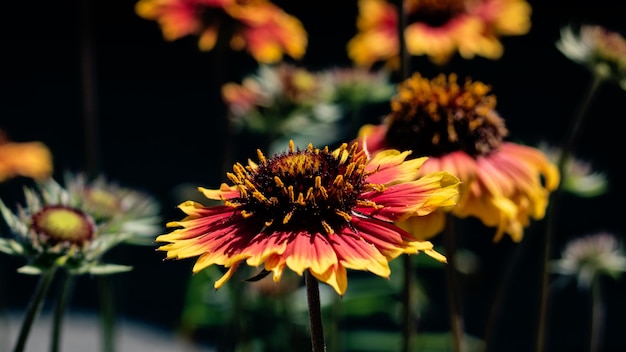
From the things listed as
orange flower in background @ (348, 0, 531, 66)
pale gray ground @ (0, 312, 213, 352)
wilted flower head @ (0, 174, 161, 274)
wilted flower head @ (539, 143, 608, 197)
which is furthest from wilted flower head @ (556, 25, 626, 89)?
pale gray ground @ (0, 312, 213, 352)

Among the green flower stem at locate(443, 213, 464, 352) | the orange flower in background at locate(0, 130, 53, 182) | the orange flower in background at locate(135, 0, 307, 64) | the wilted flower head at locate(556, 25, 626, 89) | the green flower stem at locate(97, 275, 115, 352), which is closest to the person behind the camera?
the green flower stem at locate(443, 213, 464, 352)

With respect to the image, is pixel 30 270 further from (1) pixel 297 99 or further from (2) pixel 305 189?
(1) pixel 297 99

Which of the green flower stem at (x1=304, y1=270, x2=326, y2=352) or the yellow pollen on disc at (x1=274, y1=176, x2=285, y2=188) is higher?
the yellow pollen on disc at (x1=274, y1=176, x2=285, y2=188)

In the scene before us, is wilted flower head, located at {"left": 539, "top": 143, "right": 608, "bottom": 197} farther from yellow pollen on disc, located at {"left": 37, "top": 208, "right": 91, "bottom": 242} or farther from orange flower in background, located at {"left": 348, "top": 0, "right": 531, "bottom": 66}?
yellow pollen on disc, located at {"left": 37, "top": 208, "right": 91, "bottom": 242}

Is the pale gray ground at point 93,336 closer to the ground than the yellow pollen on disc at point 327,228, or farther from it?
farther from it

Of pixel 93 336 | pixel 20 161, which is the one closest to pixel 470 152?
pixel 20 161

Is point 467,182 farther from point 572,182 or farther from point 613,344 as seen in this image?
point 613,344

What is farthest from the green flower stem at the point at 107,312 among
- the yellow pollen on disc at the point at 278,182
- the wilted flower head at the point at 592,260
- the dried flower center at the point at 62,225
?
the wilted flower head at the point at 592,260

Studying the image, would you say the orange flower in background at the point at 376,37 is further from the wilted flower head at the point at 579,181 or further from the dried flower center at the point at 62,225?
the dried flower center at the point at 62,225
